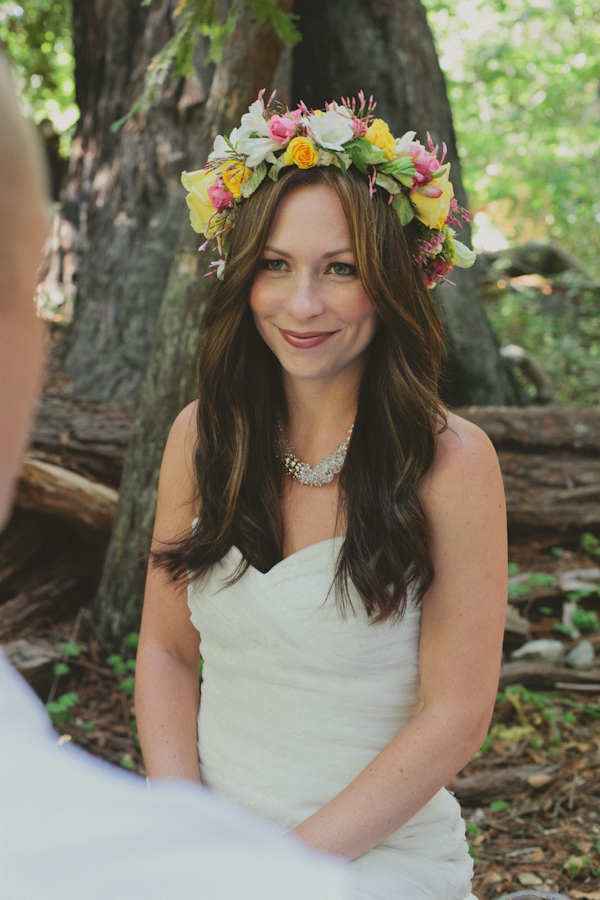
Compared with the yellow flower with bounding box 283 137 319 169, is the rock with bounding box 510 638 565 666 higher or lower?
lower

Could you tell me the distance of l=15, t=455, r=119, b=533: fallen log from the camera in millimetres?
3766

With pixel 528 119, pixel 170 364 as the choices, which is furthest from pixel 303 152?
pixel 528 119

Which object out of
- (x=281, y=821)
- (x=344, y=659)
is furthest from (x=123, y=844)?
(x=281, y=821)

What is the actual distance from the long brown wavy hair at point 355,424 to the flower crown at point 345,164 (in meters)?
0.04

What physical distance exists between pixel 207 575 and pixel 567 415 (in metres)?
3.05

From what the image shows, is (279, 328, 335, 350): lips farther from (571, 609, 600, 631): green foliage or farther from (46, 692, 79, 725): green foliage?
(571, 609, 600, 631): green foliage

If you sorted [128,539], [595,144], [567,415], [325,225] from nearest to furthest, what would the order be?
[325,225]
[128,539]
[567,415]
[595,144]

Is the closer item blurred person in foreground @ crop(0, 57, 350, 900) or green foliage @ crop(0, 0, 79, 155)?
blurred person in foreground @ crop(0, 57, 350, 900)

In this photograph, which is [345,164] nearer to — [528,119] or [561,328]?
[561,328]

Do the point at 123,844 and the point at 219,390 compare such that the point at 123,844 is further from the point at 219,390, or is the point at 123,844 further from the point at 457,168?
the point at 457,168

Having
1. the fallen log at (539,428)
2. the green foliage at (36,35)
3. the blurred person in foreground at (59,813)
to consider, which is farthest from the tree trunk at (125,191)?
the blurred person in foreground at (59,813)

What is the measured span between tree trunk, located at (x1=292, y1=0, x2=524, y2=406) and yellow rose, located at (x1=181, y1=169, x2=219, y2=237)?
2867 mm

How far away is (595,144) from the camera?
38.5 ft

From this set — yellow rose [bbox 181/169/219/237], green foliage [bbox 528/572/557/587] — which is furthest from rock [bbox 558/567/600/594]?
yellow rose [bbox 181/169/219/237]
